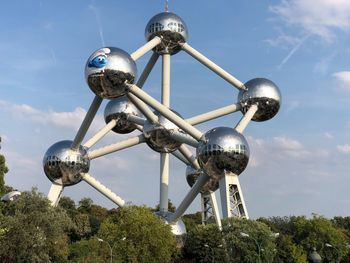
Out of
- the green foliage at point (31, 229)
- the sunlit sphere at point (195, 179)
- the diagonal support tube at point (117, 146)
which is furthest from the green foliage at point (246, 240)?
the green foliage at point (31, 229)

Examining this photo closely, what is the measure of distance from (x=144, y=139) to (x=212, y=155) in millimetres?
8122

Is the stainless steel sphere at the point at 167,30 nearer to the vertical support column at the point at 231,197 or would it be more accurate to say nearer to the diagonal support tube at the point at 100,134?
the diagonal support tube at the point at 100,134

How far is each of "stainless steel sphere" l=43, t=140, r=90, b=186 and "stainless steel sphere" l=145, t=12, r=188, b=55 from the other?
8.78m

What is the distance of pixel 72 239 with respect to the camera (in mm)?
59906

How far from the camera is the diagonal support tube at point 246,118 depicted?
31.2 meters

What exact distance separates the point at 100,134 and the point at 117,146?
1.55 meters

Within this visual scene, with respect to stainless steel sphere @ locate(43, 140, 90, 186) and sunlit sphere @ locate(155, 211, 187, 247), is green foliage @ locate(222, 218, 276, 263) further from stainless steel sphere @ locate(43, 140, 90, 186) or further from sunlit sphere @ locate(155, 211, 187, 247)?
stainless steel sphere @ locate(43, 140, 90, 186)

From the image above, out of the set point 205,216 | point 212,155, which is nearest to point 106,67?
point 212,155

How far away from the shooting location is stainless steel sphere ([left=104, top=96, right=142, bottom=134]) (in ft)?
121

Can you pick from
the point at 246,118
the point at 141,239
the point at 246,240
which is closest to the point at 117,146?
the point at 141,239

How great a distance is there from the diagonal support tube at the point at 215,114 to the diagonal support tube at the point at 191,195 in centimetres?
465

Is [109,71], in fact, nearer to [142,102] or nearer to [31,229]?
[142,102]

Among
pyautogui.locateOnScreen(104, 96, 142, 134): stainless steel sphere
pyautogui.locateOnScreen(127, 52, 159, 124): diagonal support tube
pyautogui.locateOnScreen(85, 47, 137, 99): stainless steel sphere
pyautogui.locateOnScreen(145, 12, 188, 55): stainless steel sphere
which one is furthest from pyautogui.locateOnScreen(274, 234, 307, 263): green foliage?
pyautogui.locateOnScreen(85, 47, 137, 99): stainless steel sphere

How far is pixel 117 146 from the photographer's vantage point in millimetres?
35312
